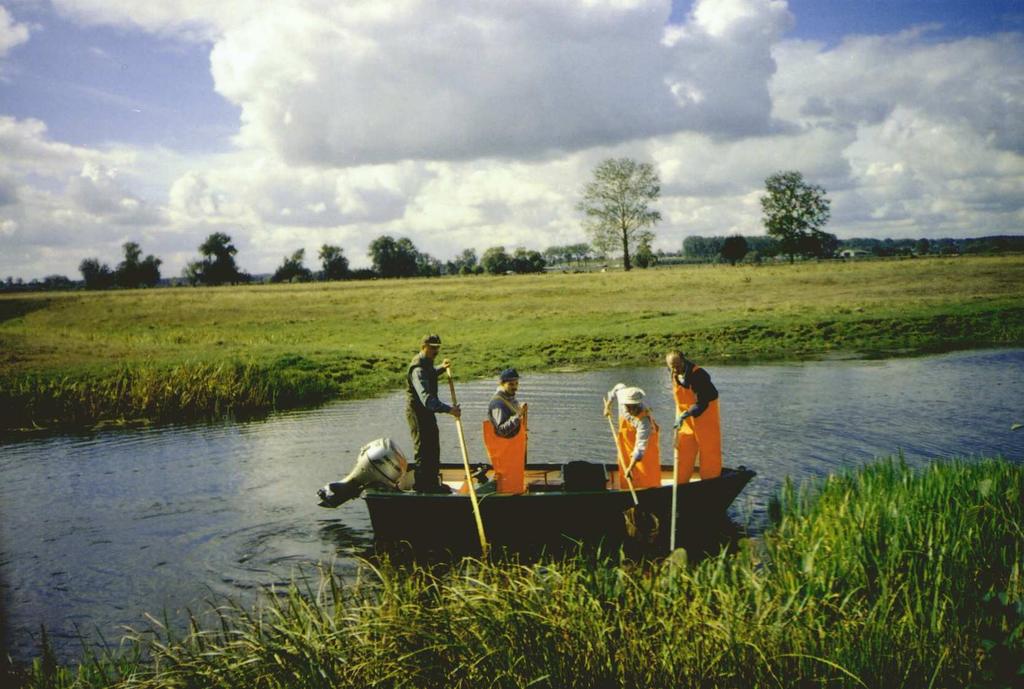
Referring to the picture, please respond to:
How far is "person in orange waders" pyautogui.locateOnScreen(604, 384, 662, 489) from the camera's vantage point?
1063cm

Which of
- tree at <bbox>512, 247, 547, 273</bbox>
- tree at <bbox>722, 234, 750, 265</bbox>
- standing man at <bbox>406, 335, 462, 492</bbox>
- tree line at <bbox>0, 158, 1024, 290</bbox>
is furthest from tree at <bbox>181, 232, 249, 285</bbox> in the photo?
standing man at <bbox>406, 335, 462, 492</bbox>

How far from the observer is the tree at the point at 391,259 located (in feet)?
339

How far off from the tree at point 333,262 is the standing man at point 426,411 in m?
91.1

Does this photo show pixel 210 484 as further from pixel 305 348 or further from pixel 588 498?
pixel 305 348

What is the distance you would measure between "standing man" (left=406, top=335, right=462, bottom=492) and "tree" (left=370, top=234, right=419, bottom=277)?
91.3 meters

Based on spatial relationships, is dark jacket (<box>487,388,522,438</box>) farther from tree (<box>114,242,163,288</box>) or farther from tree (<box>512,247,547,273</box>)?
tree (<box>114,242,163,288</box>)

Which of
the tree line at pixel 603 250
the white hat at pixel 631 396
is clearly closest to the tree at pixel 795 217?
the tree line at pixel 603 250

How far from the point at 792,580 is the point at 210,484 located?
500 inches

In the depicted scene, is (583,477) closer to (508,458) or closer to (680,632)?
(508,458)

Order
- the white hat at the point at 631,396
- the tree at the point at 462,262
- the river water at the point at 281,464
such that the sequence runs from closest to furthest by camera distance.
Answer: the white hat at the point at 631,396 < the river water at the point at 281,464 < the tree at the point at 462,262

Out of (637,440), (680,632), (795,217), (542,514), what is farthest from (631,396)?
(795,217)

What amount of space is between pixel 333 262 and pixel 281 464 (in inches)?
3530

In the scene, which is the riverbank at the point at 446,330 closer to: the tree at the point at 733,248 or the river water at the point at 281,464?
the river water at the point at 281,464

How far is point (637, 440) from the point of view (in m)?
10.8
